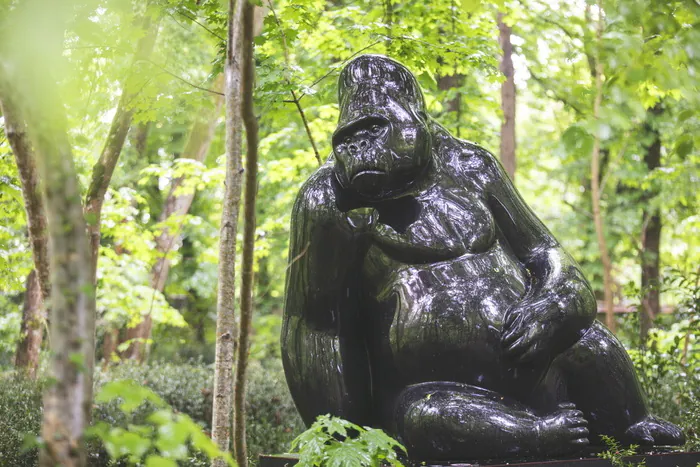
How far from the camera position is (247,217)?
2152mm

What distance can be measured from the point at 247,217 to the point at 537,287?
1.58 meters

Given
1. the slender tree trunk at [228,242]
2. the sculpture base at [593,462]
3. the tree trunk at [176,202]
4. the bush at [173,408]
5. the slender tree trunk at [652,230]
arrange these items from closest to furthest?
1. the slender tree trunk at [228,242]
2. the sculpture base at [593,462]
3. the bush at [173,408]
4. the tree trunk at [176,202]
5. the slender tree trunk at [652,230]

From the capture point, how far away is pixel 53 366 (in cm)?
132

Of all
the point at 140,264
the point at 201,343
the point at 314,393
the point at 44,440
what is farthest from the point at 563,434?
the point at 201,343

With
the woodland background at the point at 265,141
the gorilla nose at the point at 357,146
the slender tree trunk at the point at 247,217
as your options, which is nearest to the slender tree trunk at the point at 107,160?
the woodland background at the point at 265,141

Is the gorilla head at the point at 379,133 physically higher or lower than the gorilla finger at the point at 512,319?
higher

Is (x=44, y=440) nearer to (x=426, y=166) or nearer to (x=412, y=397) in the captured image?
(x=412, y=397)

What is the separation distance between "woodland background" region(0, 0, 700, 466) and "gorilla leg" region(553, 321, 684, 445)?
1.00 meters

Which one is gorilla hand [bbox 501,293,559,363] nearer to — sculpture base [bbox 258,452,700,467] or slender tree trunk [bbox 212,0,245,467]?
sculpture base [bbox 258,452,700,467]

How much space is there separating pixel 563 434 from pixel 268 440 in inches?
166

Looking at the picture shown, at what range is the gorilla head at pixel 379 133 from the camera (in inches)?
124

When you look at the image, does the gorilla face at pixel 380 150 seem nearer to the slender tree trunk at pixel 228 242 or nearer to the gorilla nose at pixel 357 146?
the gorilla nose at pixel 357 146

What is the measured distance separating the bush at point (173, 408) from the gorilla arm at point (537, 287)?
2410 mm

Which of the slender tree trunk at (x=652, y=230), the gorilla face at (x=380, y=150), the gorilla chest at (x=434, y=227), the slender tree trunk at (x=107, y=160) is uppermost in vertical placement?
the slender tree trunk at (x=652, y=230)
